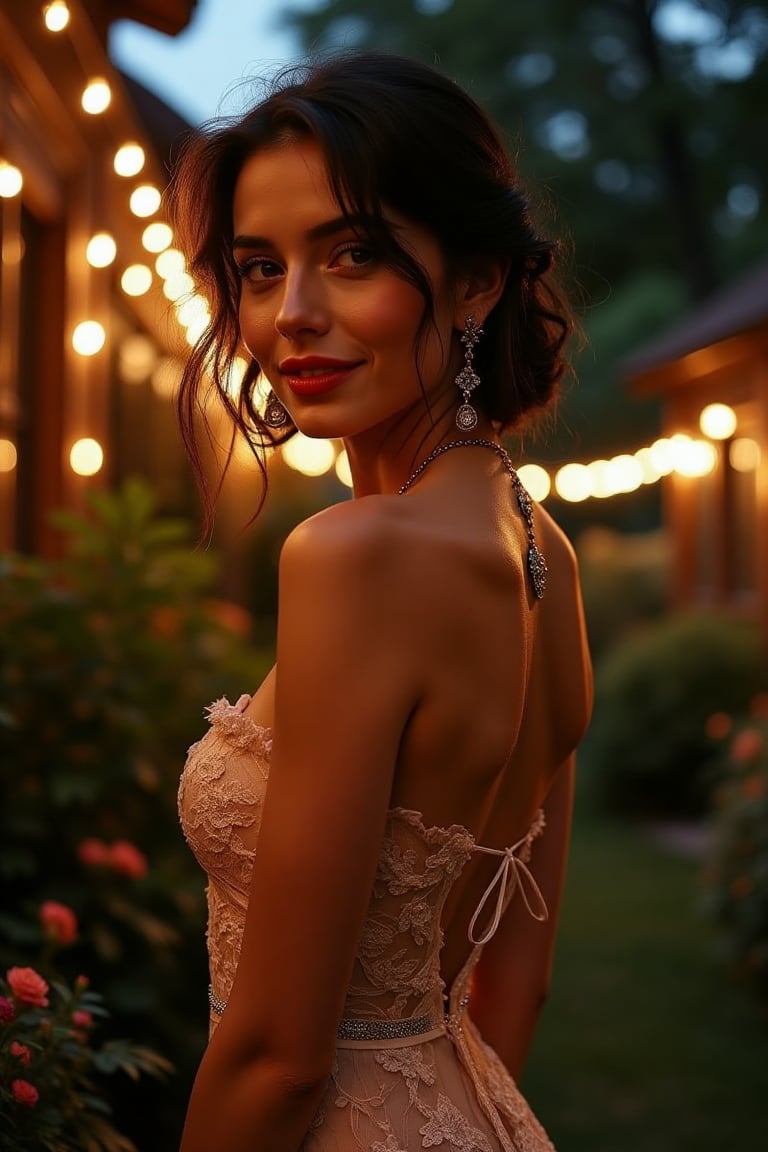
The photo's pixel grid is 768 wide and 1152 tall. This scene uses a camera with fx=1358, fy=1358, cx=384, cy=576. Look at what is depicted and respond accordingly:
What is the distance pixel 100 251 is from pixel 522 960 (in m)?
4.93

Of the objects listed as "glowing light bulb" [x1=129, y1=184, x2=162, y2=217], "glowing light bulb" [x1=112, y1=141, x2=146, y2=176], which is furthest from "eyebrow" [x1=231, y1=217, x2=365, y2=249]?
"glowing light bulb" [x1=129, y1=184, x2=162, y2=217]

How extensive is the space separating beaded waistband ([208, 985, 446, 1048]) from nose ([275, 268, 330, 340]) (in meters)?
0.80

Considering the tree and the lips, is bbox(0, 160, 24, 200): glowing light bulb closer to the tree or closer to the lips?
the lips

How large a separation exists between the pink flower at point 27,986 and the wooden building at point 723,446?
10.6m

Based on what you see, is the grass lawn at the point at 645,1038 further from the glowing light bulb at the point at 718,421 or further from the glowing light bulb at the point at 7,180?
the glowing light bulb at the point at 7,180

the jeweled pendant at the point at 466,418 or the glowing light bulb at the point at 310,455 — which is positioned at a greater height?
the glowing light bulb at the point at 310,455

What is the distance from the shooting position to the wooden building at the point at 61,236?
4992mm

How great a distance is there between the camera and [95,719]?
379 cm

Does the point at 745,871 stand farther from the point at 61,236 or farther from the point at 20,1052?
the point at 20,1052

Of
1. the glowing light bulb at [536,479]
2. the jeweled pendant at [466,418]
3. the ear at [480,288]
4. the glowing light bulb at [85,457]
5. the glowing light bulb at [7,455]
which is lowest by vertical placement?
the jeweled pendant at [466,418]

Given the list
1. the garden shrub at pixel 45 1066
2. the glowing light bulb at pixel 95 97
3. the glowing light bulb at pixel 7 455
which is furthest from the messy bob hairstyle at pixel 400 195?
the glowing light bulb at pixel 95 97

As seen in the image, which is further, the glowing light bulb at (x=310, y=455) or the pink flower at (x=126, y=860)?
the glowing light bulb at (x=310, y=455)

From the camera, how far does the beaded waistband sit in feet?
5.19

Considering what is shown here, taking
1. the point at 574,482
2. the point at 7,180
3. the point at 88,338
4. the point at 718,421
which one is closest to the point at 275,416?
the point at 7,180
